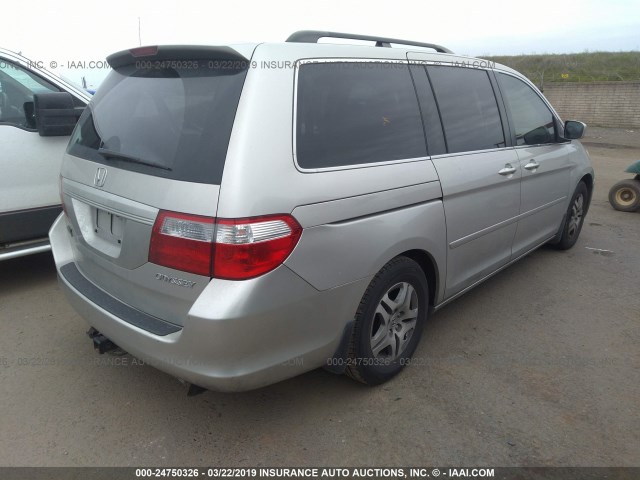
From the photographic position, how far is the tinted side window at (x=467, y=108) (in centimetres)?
309

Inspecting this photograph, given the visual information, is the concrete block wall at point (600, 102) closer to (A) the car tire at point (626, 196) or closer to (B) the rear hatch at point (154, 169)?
(A) the car tire at point (626, 196)

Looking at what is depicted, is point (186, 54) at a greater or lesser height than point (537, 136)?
greater

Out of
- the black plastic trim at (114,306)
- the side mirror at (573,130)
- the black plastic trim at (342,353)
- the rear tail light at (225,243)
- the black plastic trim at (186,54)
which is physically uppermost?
the black plastic trim at (186,54)

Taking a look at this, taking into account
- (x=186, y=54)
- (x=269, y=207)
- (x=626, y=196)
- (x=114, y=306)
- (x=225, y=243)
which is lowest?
(x=626, y=196)

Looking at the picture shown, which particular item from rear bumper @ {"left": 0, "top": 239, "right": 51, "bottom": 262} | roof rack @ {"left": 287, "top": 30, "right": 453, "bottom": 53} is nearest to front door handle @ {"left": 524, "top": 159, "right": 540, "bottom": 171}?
roof rack @ {"left": 287, "top": 30, "right": 453, "bottom": 53}

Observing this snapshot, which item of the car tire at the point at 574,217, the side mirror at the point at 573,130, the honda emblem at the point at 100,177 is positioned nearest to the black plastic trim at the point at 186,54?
the honda emblem at the point at 100,177

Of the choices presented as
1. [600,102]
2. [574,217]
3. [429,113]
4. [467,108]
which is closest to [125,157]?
[429,113]

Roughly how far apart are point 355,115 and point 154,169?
1011 mm

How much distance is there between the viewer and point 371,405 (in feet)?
8.85

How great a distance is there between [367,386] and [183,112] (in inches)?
69.7

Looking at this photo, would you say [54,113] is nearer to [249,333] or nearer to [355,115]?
[355,115]

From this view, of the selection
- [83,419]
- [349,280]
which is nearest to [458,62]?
[349,280]

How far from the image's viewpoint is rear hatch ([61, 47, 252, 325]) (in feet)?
6.69

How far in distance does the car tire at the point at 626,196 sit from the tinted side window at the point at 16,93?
7273 millimetres
